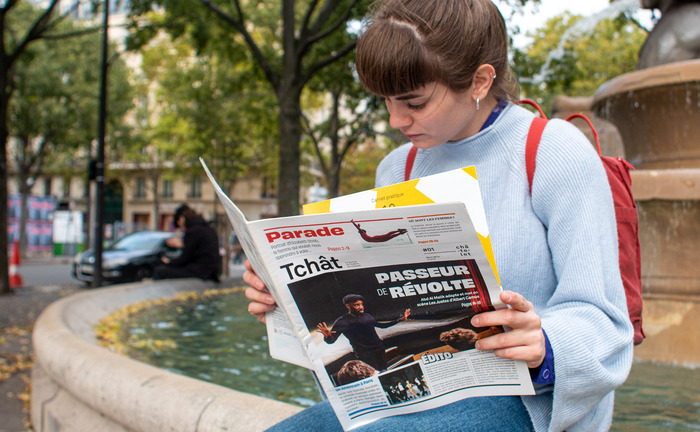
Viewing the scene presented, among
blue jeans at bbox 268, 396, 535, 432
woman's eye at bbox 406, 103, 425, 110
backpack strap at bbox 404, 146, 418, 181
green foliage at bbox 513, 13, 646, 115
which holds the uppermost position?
green foliage at bbox 513, 13, 646, 115

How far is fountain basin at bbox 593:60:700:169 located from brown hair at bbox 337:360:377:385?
13.4ft

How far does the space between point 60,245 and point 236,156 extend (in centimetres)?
1209

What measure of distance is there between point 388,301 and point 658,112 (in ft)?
14.7

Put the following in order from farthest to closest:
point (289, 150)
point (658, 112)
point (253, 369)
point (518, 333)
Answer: point (289, 150), point (658, 112), point (253, 369), point (518, 333)

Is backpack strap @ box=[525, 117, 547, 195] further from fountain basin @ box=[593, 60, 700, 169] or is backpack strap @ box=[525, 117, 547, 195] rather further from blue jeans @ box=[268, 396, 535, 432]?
fountain basin @ box=[593, 60, 700, 169]

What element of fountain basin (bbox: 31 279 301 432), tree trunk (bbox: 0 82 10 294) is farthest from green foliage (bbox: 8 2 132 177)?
fountain basin (bbox: 31 279 301 432)

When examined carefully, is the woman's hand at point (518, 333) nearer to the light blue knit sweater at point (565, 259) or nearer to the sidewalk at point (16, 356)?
the light blue knit sweater at point (565, 259)

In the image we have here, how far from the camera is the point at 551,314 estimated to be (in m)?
1.20

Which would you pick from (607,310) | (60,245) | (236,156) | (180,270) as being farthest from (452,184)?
(60,245)

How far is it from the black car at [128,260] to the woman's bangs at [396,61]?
1269 cm

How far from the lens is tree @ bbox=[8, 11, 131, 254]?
24.7m

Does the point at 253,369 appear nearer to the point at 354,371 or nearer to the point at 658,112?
the point at 354,371

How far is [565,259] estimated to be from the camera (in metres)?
1.23

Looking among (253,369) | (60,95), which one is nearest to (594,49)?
(60,95)
